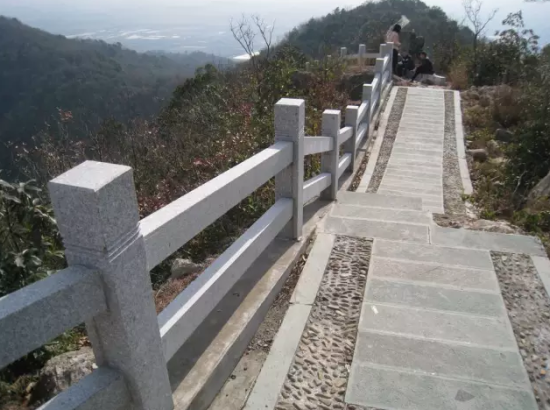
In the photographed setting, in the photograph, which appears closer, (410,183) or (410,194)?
(410,194)

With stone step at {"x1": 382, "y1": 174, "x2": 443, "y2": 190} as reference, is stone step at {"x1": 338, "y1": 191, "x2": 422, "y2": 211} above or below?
above

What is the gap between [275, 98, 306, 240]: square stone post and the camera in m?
3.12

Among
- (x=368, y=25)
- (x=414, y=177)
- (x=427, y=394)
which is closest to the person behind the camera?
(x=427, y=394)

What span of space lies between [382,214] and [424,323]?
1.76m

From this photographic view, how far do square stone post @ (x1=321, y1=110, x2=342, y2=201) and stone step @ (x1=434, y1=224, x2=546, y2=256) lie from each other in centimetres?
118

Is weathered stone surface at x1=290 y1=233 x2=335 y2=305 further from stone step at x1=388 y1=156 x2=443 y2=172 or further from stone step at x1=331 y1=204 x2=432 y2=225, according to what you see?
stone step at x1=388 y1=156 x2=443 y2=172

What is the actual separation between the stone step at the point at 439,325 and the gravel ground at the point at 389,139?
3420 millimetres

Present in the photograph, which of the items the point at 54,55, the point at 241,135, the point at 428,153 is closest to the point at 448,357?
the point at 241,135

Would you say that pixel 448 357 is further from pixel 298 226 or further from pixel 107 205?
pixel 107 205

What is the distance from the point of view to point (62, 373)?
8.65 feet

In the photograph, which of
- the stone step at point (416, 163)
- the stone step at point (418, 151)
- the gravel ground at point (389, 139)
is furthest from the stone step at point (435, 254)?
the stone step at point (418, 151)

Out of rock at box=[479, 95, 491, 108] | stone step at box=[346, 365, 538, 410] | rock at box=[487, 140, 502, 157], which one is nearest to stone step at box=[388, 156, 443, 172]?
rock at box=[487, 140, 502, 157]

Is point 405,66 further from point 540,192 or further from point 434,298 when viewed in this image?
point 434,298

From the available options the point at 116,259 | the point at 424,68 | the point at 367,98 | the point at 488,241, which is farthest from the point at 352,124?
the point at 424,68
